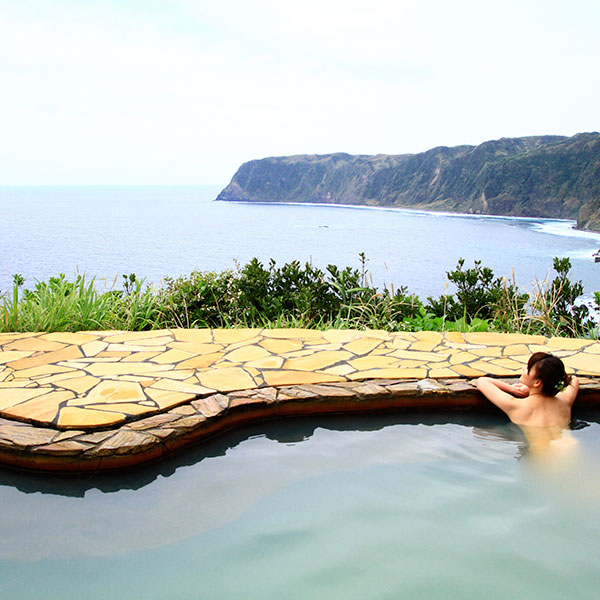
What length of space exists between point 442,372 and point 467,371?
0.22 meters

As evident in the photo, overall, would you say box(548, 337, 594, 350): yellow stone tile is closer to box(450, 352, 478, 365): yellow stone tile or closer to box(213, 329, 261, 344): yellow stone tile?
box(450, 352, 478, 365): yellow stone tile

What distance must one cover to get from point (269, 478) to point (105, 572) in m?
1.00

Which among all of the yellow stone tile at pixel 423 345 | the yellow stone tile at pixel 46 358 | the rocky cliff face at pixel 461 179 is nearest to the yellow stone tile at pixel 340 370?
the yellow stone tile at pixel 423 345

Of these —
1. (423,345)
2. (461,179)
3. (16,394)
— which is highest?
(461,179)

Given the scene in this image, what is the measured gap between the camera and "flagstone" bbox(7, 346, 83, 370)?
4141mm

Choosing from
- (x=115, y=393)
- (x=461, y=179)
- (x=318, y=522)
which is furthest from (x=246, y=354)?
(x=461, y=179)

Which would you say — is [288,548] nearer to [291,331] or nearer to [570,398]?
[570,398]

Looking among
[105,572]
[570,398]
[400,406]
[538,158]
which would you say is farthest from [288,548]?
[538,158]

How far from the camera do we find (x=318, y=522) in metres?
2.57

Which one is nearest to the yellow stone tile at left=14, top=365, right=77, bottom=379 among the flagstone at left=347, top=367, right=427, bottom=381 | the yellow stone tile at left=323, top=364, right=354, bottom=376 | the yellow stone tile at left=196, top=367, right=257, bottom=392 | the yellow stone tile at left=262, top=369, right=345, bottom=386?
the yellow stone tile at left=196, top=367, right=257, bottom=392

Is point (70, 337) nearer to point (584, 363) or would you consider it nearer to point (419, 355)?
point (419, 355)

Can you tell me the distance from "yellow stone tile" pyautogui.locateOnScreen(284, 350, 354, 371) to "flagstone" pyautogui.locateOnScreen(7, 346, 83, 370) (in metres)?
1.85

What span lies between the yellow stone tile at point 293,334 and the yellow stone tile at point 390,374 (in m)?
1.15

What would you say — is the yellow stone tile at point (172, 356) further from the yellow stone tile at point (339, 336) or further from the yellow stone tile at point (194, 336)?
the yellow stone tile at point (339, 336)
